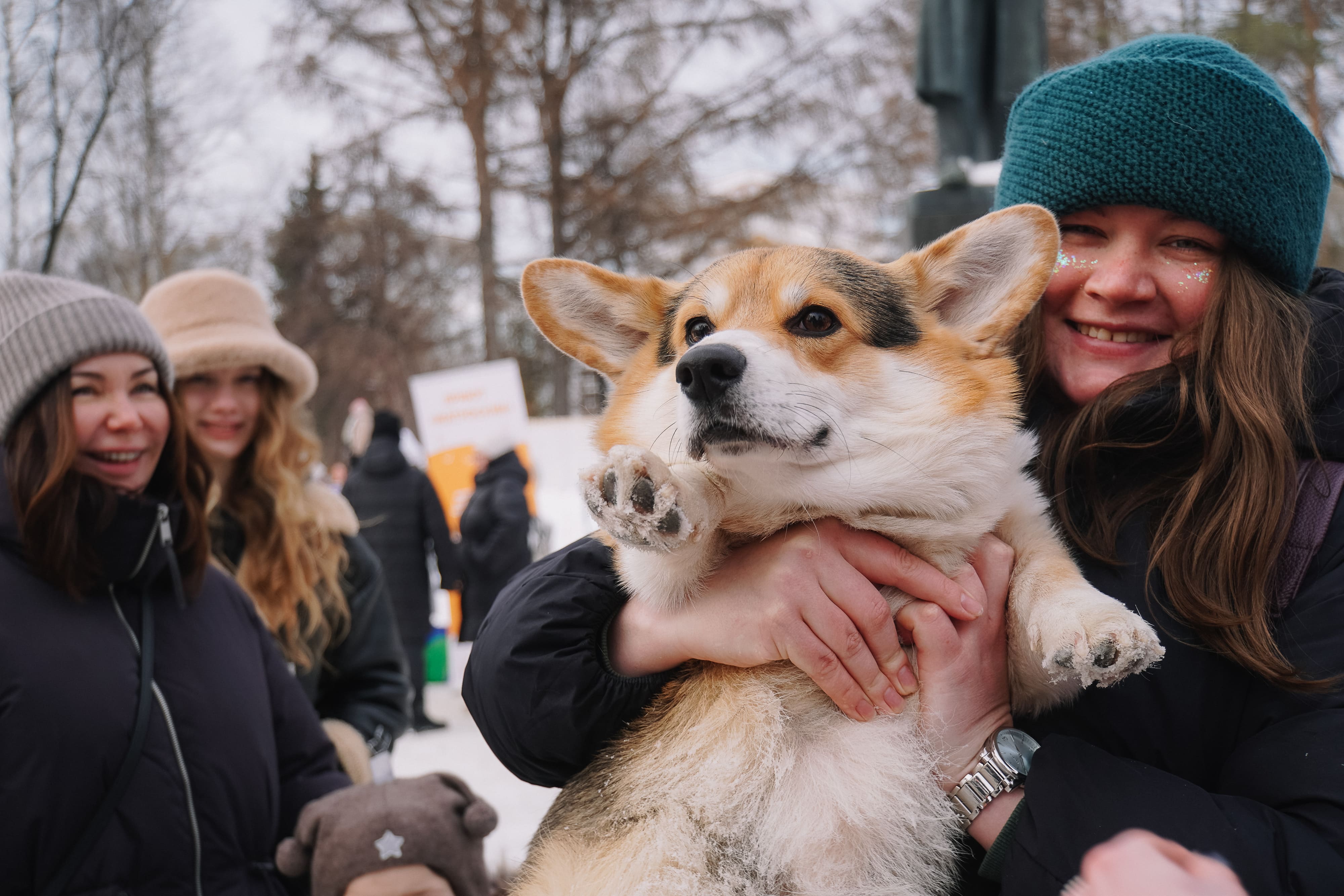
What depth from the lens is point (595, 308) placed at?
2232 millimetres

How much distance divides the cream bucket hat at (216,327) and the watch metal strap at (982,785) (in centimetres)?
300

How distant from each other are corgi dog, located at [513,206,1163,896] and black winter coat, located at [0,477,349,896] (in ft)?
3.19

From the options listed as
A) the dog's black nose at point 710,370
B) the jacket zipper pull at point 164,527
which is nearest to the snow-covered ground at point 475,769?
the jacket zipper pull at point 164,527

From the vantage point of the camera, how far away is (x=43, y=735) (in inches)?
82.6

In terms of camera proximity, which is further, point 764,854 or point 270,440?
point 270,440

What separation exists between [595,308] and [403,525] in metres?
5.78

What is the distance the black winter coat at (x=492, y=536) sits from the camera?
7520 millimetres

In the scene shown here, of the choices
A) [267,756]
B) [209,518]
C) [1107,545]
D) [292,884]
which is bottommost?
[292,884]

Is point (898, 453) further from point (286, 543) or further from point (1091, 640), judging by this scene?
point (286, 543)

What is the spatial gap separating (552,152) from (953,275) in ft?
36.9

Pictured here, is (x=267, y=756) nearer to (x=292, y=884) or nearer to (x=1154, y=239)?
(x=292, y=884)

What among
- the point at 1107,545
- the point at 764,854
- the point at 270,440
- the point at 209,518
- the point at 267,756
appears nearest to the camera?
the point at 764,854

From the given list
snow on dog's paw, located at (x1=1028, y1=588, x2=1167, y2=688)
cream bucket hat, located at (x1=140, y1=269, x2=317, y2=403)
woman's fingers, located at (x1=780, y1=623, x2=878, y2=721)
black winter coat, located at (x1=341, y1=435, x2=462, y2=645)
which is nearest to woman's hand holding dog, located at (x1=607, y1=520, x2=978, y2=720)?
woman's fingers, located at (x1=780, y1=623, x2=878, y2=721)

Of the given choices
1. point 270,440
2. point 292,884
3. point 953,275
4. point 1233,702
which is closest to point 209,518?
point 270,440
